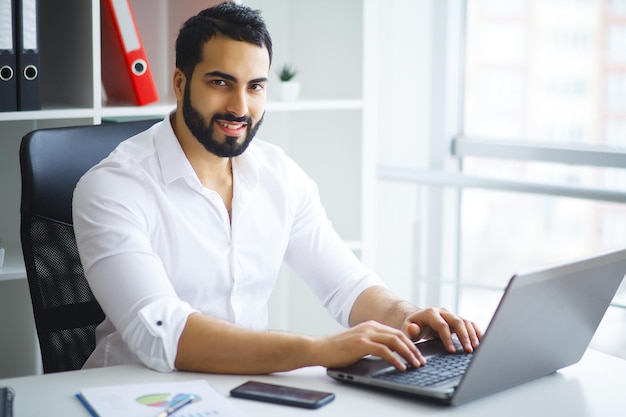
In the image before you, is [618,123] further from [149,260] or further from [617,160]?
[149,260]

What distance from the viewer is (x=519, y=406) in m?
1.30

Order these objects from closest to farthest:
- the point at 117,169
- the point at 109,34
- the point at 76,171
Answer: the point at 117,169 < the point at 76,171 < the point at 109,34

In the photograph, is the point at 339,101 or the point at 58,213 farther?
the point at 339,101

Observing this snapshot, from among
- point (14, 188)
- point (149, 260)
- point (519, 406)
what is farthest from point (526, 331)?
point (14, 188)

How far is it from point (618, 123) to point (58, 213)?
1.89 m

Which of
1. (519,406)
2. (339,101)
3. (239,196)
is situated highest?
(339,101)

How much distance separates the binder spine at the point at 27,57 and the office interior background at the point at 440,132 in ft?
0.47

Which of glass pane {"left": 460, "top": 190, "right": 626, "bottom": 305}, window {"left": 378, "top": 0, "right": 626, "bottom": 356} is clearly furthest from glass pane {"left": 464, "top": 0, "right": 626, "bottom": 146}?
glass pane {"left": 460, "top": 190, "right": 626, "bottom": 305}

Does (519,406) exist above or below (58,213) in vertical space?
below

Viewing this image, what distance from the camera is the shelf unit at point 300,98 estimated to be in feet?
8.03

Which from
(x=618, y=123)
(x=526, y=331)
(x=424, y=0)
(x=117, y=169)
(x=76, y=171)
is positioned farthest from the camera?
(x=424, y=0)

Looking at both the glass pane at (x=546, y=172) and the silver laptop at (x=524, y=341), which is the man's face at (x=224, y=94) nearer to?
the silver laptop at (x=524, y=341)

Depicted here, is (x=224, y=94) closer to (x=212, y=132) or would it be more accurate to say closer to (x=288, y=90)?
(x=212, y=132)

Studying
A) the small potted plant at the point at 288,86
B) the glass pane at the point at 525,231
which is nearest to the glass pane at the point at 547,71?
the glass pane at the point at 525,231
